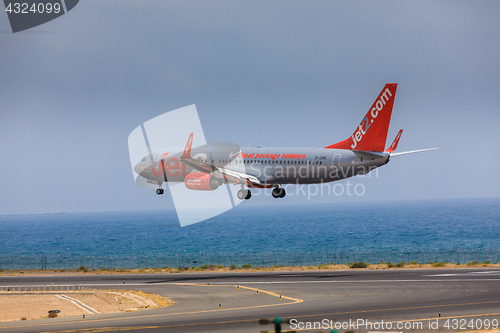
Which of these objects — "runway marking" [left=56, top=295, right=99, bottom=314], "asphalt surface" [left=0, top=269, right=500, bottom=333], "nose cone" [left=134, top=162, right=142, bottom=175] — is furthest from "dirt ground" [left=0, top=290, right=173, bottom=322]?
"nose cone" [left=134, top=162, right=142, bottom=175]

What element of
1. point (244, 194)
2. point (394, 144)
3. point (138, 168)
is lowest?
point (244, 194)

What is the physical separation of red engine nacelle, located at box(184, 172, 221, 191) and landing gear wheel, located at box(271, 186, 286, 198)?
6.76 meters

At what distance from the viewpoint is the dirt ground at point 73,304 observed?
5675 cm

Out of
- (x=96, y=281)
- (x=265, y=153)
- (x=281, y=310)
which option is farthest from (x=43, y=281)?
(x=281, y=310)

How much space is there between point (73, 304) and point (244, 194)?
23.4 m

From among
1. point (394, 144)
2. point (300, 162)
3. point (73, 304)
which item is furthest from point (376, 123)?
point (73, 304)

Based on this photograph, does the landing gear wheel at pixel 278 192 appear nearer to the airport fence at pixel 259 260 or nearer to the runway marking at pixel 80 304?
the runway marking at pixel 80 304

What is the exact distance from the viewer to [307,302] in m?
54.2

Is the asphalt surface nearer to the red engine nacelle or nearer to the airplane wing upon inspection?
the red engine nacelle

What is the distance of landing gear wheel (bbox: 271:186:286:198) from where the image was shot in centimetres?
6350

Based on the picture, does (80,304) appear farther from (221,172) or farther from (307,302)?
(307,302)

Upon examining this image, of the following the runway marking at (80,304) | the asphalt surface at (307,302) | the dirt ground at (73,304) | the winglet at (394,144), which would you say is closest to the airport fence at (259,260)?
the asphalt surface at (307,302)

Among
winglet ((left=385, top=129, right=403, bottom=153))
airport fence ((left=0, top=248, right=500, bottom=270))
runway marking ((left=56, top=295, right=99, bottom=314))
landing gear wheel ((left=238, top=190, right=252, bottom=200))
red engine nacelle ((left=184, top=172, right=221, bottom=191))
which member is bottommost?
airport fence ((left=0, top=248, right=500, bottom=270))

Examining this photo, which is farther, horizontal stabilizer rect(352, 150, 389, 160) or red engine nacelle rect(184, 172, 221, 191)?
red engine nacelle rect(184, 172, 221, 191)
